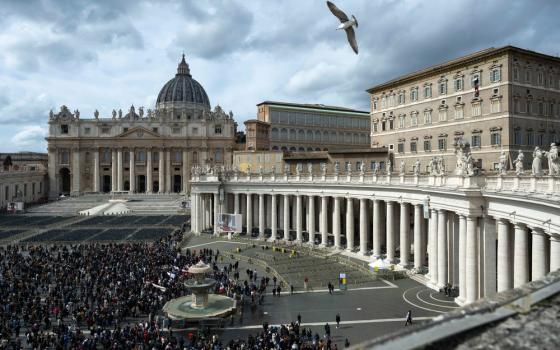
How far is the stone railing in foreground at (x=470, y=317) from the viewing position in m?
5.53

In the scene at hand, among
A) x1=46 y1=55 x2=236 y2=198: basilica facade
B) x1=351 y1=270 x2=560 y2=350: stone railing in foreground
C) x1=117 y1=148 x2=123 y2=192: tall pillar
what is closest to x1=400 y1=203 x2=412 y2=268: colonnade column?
x1=351 y1=270 x2=560 y2=350: stone railing in foreground

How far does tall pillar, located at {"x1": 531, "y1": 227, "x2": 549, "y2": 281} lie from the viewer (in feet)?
74.3

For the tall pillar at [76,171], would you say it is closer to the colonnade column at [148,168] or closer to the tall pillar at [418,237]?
the colonnade column at [148,168]

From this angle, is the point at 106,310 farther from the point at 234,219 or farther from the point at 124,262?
the point at 234,219

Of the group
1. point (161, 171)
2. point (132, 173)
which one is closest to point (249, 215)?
point (161, 171)

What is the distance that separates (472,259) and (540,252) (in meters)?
6.49

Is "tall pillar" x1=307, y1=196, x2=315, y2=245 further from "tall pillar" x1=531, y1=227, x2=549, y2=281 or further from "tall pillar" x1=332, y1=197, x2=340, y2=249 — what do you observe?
"tall pillar" x1=531, y1=227, x2=549, y2=281

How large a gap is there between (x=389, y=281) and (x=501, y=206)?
14840 mm

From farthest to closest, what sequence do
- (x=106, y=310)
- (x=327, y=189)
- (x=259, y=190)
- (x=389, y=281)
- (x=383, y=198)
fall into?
1. (x=259, y=190)
2. (x=327, y=189)
3. (x=383, y=198)
4. (x=389, y=281)
5. (x=106, y=310)

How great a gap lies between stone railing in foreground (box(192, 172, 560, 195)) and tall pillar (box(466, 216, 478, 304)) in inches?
105

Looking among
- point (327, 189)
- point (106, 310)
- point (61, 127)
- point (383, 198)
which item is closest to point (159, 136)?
point (61, 127)

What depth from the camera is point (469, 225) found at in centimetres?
2920

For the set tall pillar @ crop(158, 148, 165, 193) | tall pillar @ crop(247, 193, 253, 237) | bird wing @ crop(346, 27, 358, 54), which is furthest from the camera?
tall pillar @ crop(158, 148, 165, 193)

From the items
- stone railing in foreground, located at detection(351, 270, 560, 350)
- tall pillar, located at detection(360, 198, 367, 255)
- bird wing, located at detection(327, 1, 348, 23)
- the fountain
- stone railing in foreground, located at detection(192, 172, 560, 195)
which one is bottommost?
the fountain
